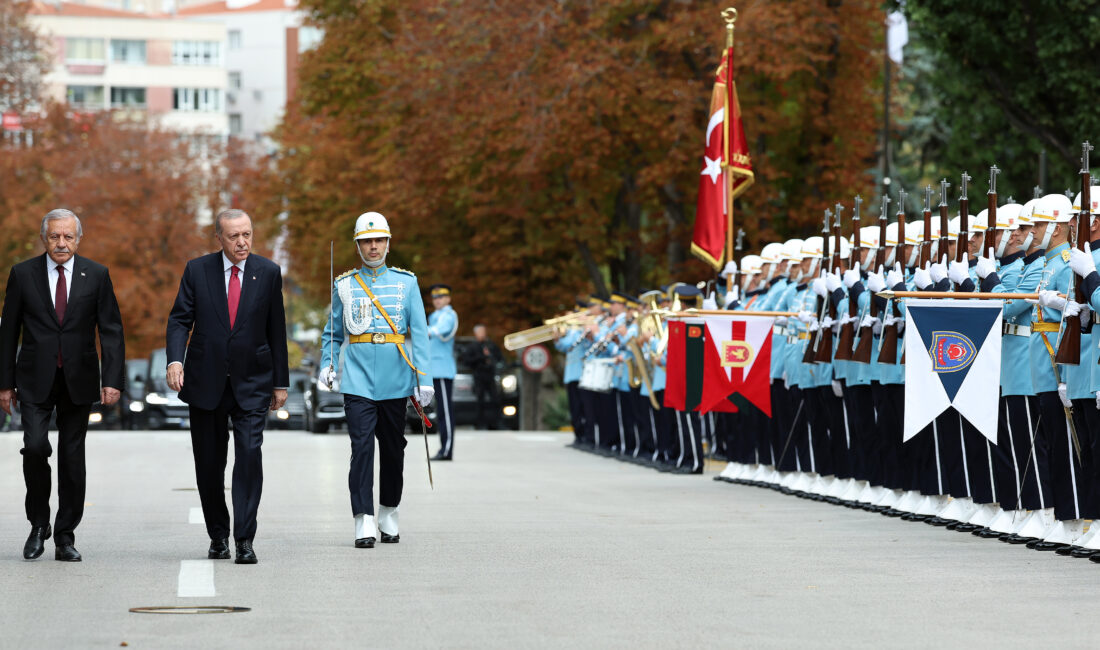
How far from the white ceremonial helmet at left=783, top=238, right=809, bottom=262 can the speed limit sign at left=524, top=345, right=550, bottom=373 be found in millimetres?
22182

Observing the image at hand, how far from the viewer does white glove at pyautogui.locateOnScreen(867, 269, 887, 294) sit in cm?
1578

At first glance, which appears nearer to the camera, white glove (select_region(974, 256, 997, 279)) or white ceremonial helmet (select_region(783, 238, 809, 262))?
white glove (select_region(974, 256, 997, 279))

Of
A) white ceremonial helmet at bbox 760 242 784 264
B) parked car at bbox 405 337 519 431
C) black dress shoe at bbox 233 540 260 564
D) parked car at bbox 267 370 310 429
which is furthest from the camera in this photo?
parked car at bbox 267 370 310 429

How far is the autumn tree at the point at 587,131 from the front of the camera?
3338cm

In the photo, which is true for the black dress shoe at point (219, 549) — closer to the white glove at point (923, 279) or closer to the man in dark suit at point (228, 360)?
the man in dark suit at point (228, 360)

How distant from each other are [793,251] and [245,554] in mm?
8326

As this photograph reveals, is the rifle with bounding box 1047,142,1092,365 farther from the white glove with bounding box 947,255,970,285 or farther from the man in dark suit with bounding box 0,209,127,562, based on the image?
the man in dark suit with bounding box 0,209,127,562

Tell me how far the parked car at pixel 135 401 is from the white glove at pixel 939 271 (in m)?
28.2

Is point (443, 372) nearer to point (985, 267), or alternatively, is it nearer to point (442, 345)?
point (442, 345)

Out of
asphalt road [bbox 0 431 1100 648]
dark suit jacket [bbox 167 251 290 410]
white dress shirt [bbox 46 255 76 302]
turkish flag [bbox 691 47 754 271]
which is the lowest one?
asphalt road [bbox 0 431 1100 648]

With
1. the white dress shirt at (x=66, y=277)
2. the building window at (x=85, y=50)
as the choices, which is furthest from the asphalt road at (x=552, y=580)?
the building window at (x=85, y=50)

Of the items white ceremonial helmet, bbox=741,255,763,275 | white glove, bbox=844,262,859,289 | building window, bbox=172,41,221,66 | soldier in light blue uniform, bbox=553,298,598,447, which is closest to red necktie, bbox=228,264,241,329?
white glove, bbox=844,262,859,289

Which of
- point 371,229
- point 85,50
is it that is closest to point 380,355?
point 371,229

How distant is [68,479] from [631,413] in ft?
49.5
